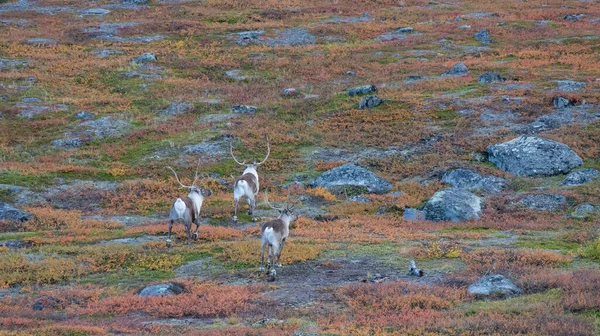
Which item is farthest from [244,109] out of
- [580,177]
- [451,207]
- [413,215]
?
[580,177]

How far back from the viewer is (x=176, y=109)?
50375 mm

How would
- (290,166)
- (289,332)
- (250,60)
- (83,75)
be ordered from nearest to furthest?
(289,332) < (290,166) < (83,75) < (250,60)

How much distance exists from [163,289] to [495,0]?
8902 cm

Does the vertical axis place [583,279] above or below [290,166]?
above

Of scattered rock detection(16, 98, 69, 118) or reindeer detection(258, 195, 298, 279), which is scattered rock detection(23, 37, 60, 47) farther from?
reindeer detection(258, 195, 298, 279)

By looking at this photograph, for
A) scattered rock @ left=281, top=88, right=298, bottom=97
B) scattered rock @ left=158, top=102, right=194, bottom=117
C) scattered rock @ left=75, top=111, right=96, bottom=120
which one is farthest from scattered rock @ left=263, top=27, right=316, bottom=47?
scattered rock @ left=75, top=111, right=96, bottom=120

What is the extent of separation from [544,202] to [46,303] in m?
22.3

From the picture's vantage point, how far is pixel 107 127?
46.5 m

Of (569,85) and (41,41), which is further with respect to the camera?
(41,41)

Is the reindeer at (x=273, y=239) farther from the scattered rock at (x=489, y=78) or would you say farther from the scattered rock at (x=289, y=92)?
the scattered rock at (x=489, y=78)

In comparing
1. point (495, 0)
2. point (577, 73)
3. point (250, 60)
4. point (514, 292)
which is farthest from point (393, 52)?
point (514, 292)

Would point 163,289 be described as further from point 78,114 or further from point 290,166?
point 78,114

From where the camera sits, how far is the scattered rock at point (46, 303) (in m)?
17.6

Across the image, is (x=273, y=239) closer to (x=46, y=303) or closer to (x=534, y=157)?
(x=46, y=303)
